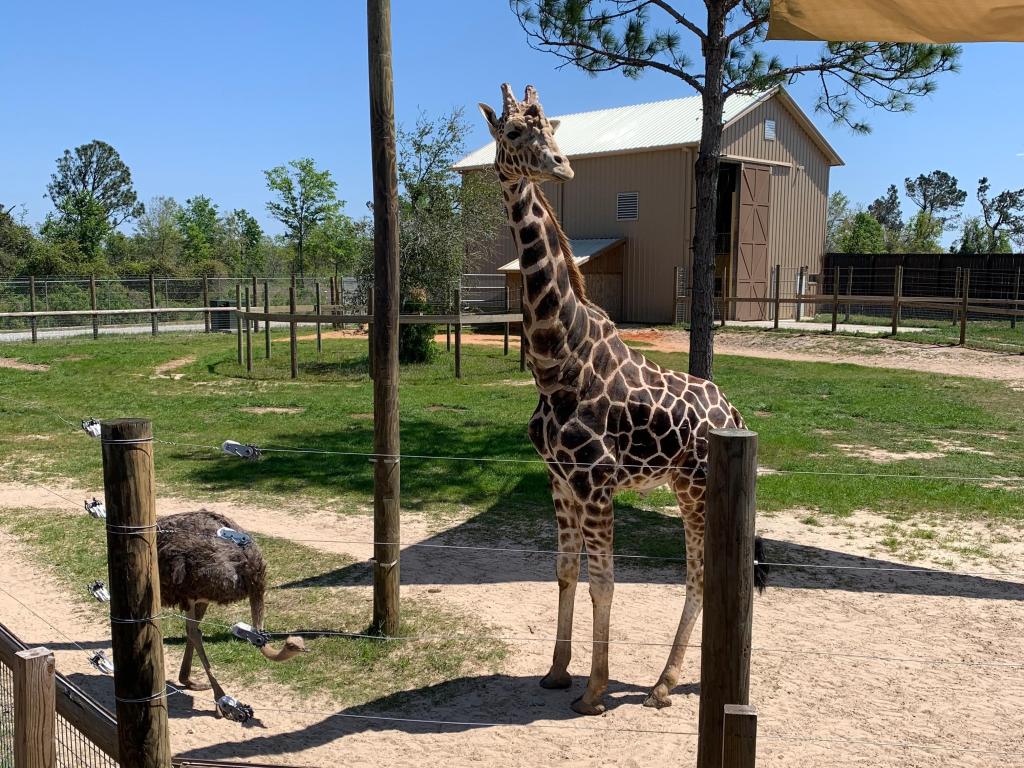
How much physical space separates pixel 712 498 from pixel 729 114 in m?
28.2

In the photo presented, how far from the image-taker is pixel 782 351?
22031mm

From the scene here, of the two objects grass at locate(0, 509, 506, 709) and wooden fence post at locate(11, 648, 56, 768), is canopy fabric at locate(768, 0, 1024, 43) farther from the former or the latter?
wooden fence post at locate(11, 648, 56, 768)

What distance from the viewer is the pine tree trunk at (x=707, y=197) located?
9570 mm

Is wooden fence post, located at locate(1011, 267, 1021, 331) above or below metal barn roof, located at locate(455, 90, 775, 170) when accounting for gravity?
below

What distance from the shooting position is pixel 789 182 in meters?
31.0

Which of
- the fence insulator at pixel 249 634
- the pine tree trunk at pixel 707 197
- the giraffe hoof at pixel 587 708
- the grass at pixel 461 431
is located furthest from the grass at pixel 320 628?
the pine tree trunk at pixel 707 197

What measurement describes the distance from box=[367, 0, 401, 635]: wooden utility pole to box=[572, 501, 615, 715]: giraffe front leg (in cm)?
139

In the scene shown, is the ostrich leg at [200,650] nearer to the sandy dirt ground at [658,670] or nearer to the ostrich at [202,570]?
the ostrich at [202,570]

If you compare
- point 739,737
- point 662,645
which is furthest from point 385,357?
point 739,737

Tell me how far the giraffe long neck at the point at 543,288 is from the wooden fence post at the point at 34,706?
2666mm

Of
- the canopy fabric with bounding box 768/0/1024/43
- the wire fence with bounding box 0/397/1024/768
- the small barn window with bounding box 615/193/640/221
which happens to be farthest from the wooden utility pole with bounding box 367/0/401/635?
the small barn window with bounding box 615/193/640/221

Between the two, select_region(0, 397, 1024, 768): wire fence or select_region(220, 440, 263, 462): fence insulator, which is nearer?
select_region(220, 440, 263, 462): fence insulator

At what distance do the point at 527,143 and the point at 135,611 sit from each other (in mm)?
2840

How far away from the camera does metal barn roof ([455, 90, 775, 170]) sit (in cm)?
2794
